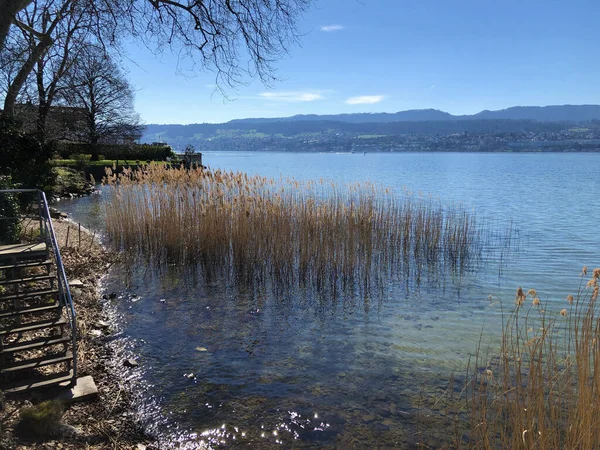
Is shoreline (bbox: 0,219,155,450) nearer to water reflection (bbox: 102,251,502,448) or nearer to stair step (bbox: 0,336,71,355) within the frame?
water reflection (bbox: 102,251,502,448)

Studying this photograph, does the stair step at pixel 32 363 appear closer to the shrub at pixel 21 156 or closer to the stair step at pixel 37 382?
the stair step at pixel 37 382

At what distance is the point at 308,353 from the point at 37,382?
350cm

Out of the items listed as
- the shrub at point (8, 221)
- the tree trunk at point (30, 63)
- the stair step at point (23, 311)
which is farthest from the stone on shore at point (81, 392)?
the tree trunk at point (30, 63)

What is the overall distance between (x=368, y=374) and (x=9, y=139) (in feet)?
42.8

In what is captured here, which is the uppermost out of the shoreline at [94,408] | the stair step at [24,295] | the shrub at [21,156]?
the shrub at [21,156]

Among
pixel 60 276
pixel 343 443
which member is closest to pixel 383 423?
pixel 343 443

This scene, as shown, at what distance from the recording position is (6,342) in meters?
6.21

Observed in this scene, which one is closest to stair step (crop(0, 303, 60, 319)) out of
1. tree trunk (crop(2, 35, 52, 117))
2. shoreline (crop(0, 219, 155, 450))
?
shoreline (crop(0, 219, 155, 450))

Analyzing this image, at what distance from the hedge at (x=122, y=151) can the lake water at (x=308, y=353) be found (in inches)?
1277

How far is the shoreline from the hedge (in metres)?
34.4

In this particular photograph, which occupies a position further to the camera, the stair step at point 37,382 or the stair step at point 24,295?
the stair step at point 24,295

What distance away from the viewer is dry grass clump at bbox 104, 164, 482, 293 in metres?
10.9

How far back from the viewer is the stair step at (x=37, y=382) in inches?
200

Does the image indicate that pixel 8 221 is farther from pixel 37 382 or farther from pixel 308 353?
pixel 308 353
